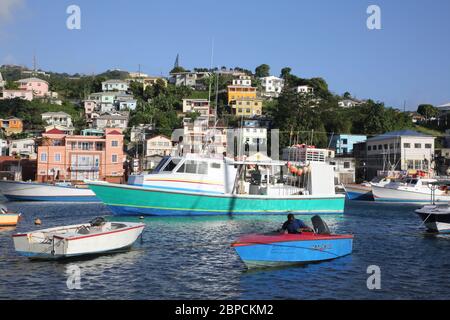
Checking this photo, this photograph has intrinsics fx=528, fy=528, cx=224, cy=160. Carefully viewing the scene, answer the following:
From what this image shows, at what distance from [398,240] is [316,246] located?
31.3 feet

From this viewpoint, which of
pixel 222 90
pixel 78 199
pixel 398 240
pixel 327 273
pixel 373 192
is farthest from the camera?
pixel 222 90

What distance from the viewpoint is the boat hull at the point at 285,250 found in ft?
61.3

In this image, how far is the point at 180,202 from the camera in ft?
117

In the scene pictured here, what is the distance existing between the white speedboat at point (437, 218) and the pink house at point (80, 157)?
48.4m

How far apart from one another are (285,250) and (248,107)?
98.9 m

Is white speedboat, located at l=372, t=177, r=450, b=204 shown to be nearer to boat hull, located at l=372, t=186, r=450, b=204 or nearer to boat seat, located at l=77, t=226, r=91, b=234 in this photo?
boat hull, located at l=372, t=186, r=450, b=204

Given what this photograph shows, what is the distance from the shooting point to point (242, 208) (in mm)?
37281

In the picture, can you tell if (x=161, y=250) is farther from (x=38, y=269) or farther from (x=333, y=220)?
(x=333, y=220)

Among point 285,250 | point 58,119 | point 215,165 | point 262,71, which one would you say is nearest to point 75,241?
point 285,250

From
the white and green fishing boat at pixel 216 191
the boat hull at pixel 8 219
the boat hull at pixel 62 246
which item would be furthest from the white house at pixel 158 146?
the boat hull at pixel 62 246

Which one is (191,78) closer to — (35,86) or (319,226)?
(35,86)

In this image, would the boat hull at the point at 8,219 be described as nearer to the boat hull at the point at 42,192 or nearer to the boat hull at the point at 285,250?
the boat hull at the point at 285,250

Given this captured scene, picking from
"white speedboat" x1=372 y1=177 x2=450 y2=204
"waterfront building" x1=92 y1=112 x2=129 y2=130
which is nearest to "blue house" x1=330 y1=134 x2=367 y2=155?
"white speedboat" x1=372 y1=177 x2=450 y2=204
